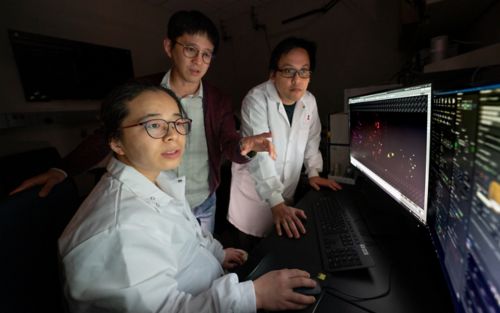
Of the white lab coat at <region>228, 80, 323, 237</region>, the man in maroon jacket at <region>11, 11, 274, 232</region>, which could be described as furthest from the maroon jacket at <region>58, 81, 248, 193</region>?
the white lab coat at <region>228, 80, 323, 237</region>

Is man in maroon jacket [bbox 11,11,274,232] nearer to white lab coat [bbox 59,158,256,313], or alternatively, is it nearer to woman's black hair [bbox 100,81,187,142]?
woman's black hair [bbox 100,81,187,142]

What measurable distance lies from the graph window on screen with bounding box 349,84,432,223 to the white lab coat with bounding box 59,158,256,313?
0.55 m

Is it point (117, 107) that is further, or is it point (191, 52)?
point (191, 52)

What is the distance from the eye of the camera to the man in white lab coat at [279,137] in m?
1.22

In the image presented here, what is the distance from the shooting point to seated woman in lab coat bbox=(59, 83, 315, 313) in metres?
0.48

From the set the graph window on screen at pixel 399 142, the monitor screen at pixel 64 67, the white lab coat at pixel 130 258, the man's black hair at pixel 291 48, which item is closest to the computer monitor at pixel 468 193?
the graph window on screen at pixel 399 142

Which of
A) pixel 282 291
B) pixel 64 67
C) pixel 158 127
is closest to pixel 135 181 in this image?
pixel 158 127

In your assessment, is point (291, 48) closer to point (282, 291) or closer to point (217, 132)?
point (217, 132)

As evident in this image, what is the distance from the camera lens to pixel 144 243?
531 millimetres

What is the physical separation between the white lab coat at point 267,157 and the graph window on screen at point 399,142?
38 cm

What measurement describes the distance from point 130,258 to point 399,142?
840 millimetres

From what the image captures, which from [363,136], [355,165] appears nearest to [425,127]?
[363,136]

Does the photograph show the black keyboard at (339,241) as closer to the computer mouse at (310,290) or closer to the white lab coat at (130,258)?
the computer mouse at (310,290)

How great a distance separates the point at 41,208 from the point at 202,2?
2.93 metres
